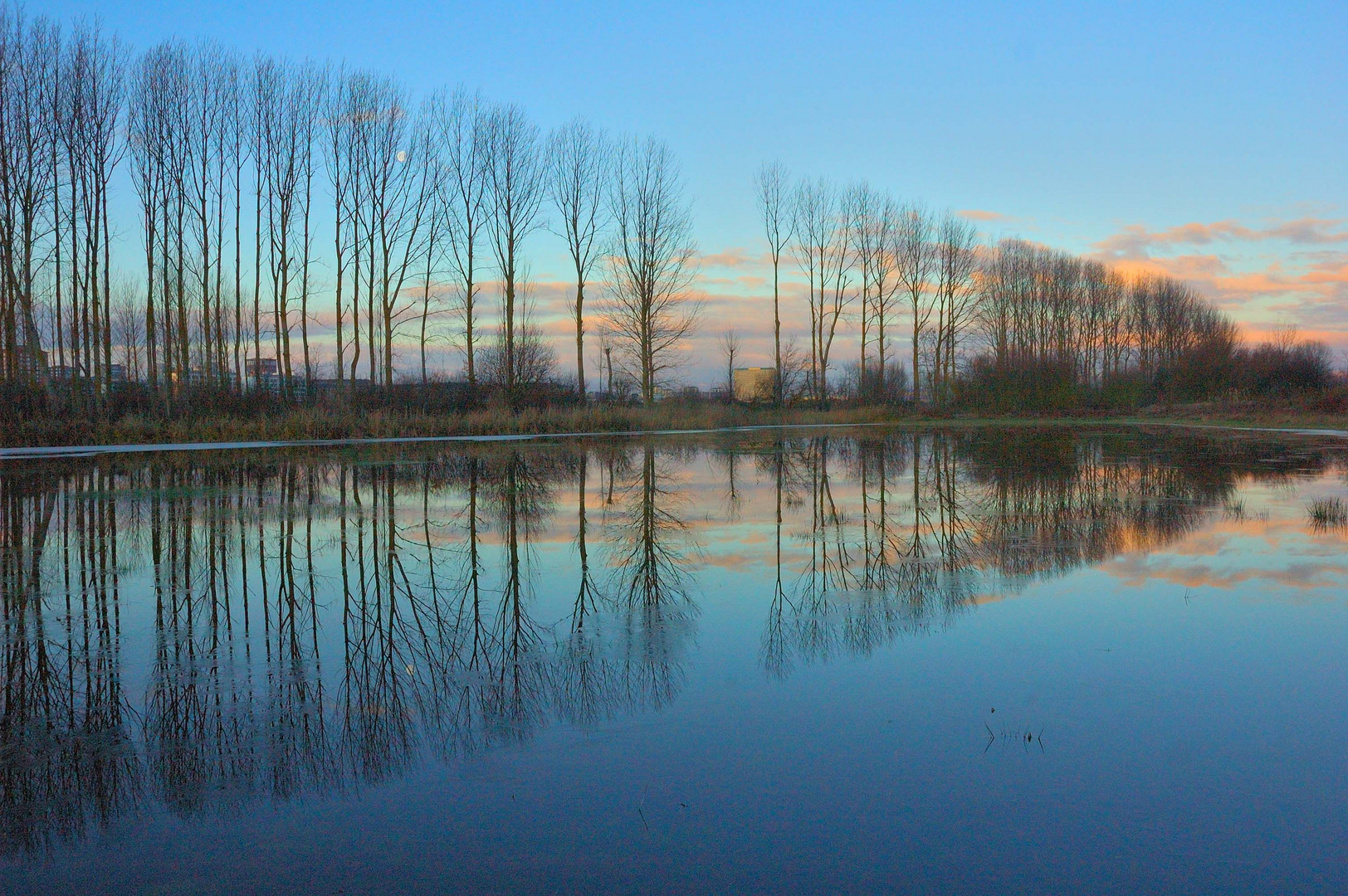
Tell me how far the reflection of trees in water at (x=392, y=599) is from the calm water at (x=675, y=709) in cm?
3

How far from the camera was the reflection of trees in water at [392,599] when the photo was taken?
3.80m

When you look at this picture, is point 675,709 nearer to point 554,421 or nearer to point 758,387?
point 554,421

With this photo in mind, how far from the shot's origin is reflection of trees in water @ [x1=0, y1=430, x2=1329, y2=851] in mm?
3797

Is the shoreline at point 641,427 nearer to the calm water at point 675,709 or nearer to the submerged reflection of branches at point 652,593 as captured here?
the calm water at point 675,709

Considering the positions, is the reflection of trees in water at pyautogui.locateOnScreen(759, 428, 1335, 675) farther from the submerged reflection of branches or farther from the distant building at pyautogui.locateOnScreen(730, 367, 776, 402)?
the distant building at pyautogui.locateOnScreen(730, 367, 776, 402)

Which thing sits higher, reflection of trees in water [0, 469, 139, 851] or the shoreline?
the shoreline

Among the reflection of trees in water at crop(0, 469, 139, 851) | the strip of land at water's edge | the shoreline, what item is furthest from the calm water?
the strip of land at water's edge

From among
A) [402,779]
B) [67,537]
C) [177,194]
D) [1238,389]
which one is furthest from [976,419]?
[402,779]

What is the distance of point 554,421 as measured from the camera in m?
32.2

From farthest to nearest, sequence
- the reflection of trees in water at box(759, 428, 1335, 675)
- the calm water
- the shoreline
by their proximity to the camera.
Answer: the shoreline, the reflection of trees in water at box(759, 428, 1335, 675), the calm water

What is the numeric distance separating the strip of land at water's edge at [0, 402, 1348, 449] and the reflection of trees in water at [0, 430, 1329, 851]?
10300mm

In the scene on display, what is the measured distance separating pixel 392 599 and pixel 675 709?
9.63 feet

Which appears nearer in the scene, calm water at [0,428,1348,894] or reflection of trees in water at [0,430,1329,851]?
calm water at [0,428,1348,894]

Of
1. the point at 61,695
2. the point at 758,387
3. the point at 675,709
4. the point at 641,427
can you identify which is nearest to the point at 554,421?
the point at 641,427
